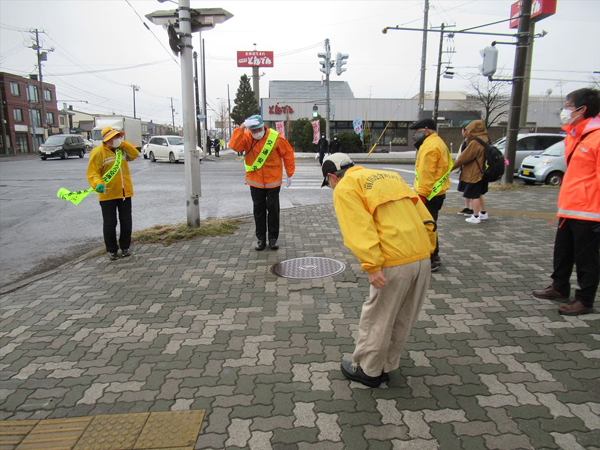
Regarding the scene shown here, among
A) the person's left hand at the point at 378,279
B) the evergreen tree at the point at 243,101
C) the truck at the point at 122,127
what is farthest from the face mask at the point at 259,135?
the evergreen tree at the point at 243,101

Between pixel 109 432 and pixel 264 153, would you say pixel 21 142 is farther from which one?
pixel 109 432

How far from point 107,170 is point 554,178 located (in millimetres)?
12838

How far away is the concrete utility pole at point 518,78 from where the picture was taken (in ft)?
38.0

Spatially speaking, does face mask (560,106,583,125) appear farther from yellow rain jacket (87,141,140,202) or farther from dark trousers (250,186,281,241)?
yellow rain jacket (87,141,140,202)

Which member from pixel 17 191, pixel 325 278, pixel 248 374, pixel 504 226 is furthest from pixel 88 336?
pixel 17 191

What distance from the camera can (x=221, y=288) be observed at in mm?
4742

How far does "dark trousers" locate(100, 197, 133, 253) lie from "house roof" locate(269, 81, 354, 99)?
4422 centimetres

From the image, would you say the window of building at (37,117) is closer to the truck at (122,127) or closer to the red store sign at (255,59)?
the truck at (122,127)

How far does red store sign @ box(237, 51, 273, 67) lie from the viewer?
206 ft

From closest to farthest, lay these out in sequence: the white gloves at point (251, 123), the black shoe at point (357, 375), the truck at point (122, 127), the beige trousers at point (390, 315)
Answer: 1. the beige trousers at point (390, 315)
2. the black shoe at point (357, 375)
3. the white gloves at point (251, 123)
4. the truck at point (122, 127)

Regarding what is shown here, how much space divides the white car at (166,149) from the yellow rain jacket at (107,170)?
20.5 meters

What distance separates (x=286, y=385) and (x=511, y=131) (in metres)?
11.8

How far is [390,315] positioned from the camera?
2.69m

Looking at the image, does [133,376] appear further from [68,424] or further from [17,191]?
[17,191]
